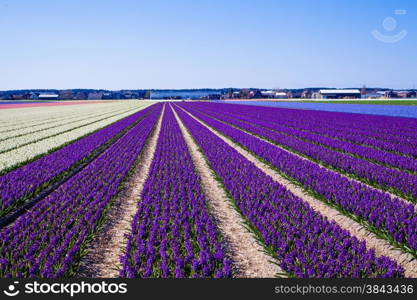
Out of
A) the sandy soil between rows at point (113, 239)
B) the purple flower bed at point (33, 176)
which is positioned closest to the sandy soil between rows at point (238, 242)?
the sandy soil between rows at point (113, 239)

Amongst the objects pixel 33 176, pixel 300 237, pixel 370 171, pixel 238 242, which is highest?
pixel 370 171

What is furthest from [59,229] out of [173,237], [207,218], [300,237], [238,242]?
[300,237]

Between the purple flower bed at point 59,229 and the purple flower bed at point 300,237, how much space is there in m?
3.97

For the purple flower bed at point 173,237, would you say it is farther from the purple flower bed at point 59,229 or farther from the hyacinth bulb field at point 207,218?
the purple flower bed at point 59,229

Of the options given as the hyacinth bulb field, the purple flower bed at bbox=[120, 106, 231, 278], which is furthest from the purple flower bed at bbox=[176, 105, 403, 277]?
the purple flower bed at bbox=[120, 106, 231, 278]

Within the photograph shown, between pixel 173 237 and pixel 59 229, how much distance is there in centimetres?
279

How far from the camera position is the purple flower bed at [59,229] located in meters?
6.12

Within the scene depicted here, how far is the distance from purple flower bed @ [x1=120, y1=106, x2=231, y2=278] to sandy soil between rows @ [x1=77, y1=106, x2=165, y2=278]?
30 cm

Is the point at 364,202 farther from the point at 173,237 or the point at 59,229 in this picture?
the point at 59,229

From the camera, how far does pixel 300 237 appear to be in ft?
24.7

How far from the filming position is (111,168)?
14586mm

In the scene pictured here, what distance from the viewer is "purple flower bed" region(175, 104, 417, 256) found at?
7.66m

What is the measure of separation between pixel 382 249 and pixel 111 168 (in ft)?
35.8

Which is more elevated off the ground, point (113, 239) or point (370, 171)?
point (370, 171)
